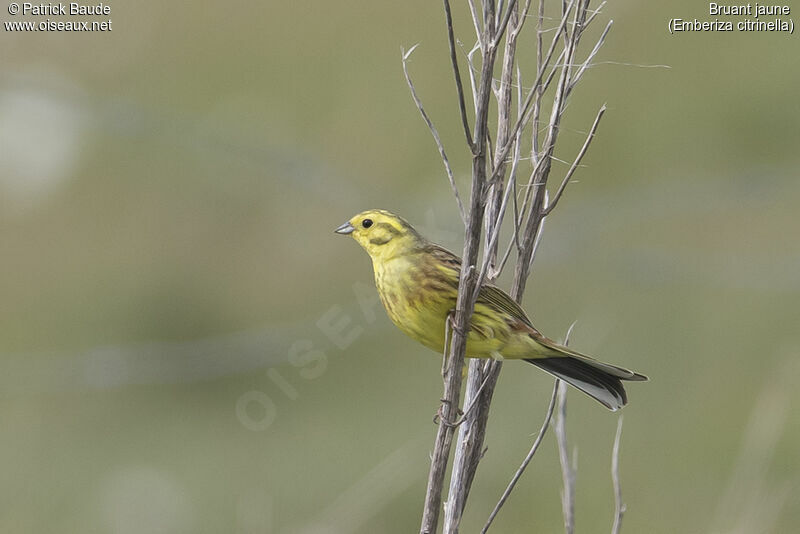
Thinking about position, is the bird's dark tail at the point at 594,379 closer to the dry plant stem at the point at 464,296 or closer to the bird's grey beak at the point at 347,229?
the dry plant stem at the point at 464,296

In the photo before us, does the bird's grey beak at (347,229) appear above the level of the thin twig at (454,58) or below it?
below

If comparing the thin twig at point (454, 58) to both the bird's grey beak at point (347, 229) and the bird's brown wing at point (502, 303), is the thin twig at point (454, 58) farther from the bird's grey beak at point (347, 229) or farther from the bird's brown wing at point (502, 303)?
the bird's grey beak at point (347, 229)

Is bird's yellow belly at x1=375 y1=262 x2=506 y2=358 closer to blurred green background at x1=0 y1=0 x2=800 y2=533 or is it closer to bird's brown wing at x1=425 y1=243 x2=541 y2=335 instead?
bird's brown wing at x1=425 y1=243 x2=541 y2=335

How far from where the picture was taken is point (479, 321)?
116cm

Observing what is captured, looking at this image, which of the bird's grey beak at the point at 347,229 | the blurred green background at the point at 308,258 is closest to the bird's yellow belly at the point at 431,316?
the bird's grey beak at the point at 347,229

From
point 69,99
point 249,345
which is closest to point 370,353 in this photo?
point 249,345

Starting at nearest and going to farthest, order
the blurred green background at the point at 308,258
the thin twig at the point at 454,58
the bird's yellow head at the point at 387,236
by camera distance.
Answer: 1. the thin twig at the point at 454,58
2. the bird's yellow head at the point at 387,236
3. the blurred green background at the point at 308,258

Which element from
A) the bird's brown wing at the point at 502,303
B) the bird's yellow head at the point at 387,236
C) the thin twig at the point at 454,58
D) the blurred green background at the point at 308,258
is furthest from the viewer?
the blurred green background at the point at 308,258

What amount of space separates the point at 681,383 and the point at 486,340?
2800 mm

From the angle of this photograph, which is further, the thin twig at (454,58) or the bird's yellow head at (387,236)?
the bird's yellow head at (387,236)

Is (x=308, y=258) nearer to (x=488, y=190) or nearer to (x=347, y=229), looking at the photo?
(x=347, y=229)

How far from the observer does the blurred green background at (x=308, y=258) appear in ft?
11.6

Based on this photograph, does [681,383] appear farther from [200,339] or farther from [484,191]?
[484,191]

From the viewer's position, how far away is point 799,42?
4.38 m
